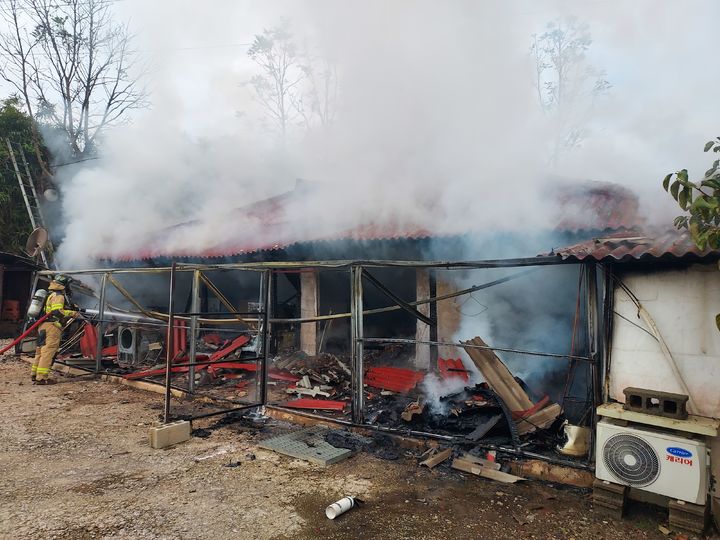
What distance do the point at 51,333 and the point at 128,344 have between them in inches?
64.6

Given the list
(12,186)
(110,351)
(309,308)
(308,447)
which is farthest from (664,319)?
(12,186)

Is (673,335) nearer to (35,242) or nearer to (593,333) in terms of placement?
(593,333)

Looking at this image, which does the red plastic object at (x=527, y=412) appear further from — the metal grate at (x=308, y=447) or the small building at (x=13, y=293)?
the small building at (x=13, y=293)

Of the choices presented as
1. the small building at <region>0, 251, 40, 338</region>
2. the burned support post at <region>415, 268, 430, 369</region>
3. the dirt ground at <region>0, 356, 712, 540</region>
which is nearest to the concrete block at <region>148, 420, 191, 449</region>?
the dirt ground at <region>0, 356, 712, 540</region>

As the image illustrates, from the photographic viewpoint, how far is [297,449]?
5414 millimetres

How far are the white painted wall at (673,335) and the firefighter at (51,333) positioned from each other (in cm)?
959

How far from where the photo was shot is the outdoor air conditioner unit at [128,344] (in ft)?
32.6

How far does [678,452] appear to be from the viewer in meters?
3.72

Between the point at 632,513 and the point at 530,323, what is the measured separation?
4.28m

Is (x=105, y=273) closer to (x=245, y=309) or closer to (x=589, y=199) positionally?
(x=245, y=309)

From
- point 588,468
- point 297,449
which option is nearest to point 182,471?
point 297,449

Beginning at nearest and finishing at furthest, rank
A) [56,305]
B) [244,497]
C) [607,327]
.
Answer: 1. [244,497]
2. [607,327]
3. [56,305]

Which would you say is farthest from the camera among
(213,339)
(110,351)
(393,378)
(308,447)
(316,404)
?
(213,339)

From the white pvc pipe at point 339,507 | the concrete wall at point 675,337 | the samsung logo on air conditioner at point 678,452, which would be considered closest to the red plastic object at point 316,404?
the white pvc pipe at point 339,507
